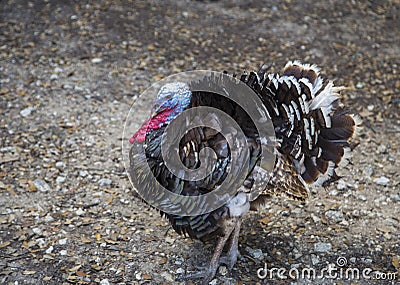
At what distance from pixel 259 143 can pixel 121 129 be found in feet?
7.45

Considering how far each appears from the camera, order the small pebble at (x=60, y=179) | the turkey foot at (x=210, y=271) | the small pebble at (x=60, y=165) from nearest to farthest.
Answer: the turkey foot at (x=210, y=271), the small pebble at (x=60, y=179), the small pebble at (x=60, y=165)

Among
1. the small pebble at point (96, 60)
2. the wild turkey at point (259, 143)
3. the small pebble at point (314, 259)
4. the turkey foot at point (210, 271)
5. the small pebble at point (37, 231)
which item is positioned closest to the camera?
the wild turkey at point (259, 143)

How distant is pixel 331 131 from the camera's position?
3.57m

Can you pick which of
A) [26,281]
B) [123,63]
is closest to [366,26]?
[123,63]

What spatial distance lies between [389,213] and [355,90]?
1.98m

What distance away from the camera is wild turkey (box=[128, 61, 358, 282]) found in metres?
3.50

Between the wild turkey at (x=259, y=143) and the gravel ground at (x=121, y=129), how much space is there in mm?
605

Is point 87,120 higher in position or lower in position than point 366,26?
lower

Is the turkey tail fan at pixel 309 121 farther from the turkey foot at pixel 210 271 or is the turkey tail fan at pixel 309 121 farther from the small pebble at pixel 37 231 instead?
the small pebble at pixel 37 231

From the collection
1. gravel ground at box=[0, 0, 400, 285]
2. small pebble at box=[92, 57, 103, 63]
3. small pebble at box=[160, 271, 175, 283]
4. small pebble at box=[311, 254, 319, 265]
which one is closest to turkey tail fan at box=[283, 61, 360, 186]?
small pebble at box=[311, 254, 319, 265]

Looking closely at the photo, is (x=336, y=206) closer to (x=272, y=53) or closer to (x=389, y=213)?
(x=389, y=213)

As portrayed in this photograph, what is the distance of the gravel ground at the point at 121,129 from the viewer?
4.01m

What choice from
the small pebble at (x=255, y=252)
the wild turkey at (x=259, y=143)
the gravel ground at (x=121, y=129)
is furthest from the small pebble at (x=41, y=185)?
the small pebble at (x=255, y=252)

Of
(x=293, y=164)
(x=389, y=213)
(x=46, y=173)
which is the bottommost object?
(x=46, y=173)
